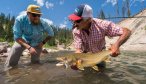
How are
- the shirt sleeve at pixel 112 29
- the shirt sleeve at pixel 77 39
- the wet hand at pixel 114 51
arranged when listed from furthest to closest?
the shirt sleeve at pixel 77 39 → the shirt sleeve at pixel 112 29 → the wet hand at pixel 114 51

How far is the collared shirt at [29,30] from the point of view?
10789 mm

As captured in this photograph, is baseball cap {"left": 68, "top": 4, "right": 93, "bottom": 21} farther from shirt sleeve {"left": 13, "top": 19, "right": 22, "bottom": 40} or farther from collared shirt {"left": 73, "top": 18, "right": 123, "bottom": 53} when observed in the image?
shirt sleeve {"left": 13, "top": 19, "right": 22, "bottom": 40}

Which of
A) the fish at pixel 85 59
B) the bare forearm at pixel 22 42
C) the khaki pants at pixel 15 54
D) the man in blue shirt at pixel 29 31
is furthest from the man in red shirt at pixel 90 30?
the khaki pants at pixel 15 54

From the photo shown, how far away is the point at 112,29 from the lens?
7.59 meters

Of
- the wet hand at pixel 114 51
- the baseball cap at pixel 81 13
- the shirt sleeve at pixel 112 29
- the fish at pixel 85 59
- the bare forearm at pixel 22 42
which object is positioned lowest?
Answer: the fish at pixel 85 59

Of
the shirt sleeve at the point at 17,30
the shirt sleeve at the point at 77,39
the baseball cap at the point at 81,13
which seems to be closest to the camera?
the baseball cap at the point at 81,13

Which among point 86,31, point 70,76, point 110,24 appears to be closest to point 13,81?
point 70,76

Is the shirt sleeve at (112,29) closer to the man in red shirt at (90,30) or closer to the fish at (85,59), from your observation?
the man in red shirt at (90,30)

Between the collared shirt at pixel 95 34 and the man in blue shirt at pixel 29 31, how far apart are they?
2.77m

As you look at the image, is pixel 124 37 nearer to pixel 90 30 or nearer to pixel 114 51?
pixel 114 51

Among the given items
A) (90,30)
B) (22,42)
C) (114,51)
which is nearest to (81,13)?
(90,30)

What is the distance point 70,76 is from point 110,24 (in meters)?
2.37

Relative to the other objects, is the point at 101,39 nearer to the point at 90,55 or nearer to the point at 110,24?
the point at 110,24

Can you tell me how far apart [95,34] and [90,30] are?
20cm
